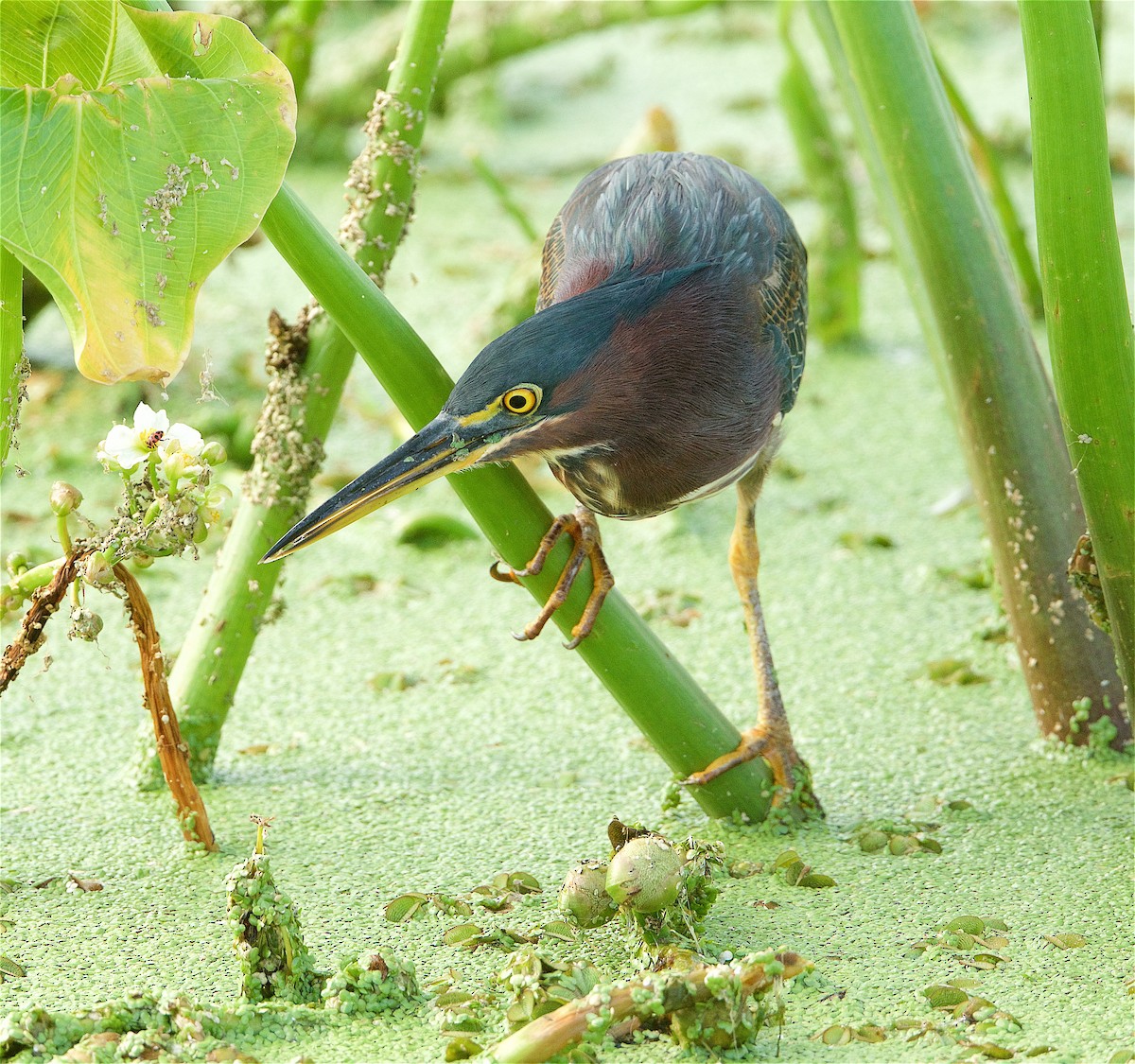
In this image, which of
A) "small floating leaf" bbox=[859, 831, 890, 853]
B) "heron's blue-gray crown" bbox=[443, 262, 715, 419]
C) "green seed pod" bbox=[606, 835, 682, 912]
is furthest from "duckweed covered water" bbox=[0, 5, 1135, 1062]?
"heron's blue-gray crown" bbox=[443, 262, 715, 419]

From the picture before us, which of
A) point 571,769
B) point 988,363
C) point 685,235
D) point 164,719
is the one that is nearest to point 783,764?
point 571,769

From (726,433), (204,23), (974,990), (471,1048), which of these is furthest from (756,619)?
(204,23)

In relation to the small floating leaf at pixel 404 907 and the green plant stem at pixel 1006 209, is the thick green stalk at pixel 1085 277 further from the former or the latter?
the green plant stem at pixel 1006 209

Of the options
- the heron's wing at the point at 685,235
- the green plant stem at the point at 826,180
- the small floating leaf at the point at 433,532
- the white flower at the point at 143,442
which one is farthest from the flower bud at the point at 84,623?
the green plant stem at the point at 826,180

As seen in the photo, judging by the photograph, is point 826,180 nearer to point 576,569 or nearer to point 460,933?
point 576,569

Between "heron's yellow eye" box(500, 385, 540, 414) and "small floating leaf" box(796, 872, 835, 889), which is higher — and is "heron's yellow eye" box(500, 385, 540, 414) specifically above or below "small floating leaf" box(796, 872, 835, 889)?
above

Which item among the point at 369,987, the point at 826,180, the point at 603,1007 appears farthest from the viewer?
the point at 826,180

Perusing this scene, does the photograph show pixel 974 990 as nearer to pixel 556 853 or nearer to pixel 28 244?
pixel 556 853

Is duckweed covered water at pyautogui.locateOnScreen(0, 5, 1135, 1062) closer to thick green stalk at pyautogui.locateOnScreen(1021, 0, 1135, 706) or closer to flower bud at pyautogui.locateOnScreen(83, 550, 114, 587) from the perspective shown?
flower bud at pyautogui.locateOnScreen(83, 550, 114, 587)
